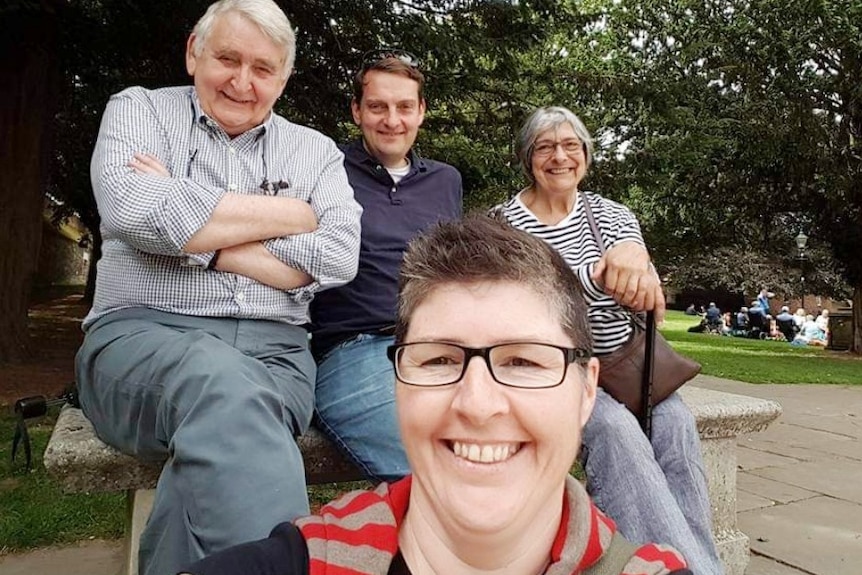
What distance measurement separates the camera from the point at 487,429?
120 cm

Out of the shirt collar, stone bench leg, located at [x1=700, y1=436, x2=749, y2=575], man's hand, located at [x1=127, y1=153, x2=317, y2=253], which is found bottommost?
stone bench leg, located at [x1=700, y1=436, x2=749, y2=575]

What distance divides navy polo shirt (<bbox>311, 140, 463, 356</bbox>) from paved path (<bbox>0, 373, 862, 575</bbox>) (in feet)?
5.99

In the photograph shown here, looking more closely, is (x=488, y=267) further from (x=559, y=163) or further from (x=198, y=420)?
(x=559, y=163)

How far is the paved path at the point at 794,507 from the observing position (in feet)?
11.8

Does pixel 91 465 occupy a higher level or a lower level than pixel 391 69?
lower

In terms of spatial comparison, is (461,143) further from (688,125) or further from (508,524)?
(508,524)

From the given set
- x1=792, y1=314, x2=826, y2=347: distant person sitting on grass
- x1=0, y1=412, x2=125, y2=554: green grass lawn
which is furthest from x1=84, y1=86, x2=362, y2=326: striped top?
x1=792, y1=314, x2=826, y2=347: distant person sitting on grass

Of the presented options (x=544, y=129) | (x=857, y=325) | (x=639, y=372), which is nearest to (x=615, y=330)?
(x=639, y=372)

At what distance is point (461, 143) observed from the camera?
926 cm

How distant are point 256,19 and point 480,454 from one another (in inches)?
60.8

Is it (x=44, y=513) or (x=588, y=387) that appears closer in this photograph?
(x=588, y=387)

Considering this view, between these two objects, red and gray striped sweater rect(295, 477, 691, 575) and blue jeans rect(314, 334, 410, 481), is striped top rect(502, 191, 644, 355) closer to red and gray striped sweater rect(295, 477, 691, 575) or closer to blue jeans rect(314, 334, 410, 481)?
blue jeans rect(314, 334, 410, 481)

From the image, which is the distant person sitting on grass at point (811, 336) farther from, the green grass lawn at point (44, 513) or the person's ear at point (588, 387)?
the person's ear at point (588, 387)

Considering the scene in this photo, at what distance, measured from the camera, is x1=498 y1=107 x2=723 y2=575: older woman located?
2.28m
